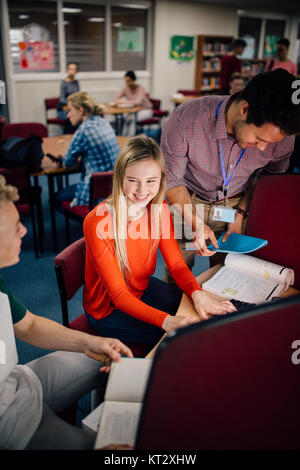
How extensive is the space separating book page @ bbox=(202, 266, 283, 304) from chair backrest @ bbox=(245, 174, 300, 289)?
150 mm

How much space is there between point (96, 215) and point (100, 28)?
25.9 ft

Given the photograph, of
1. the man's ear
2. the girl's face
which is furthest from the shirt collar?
the girl's face

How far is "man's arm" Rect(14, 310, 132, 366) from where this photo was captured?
1160 mm

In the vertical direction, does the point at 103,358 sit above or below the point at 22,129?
below

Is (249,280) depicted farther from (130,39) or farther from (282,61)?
(130,39)

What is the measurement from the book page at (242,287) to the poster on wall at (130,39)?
8.13 m

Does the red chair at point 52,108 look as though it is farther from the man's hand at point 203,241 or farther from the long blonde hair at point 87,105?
the man's hand at point 203,241

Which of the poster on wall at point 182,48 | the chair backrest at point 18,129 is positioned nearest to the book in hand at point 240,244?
the chair backrest at point 18,129

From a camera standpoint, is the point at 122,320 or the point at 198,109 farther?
the point at 198,109

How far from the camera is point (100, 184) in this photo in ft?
9.08

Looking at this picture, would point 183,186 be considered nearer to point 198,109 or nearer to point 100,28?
point 198,109

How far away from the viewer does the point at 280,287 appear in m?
1.39
